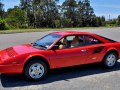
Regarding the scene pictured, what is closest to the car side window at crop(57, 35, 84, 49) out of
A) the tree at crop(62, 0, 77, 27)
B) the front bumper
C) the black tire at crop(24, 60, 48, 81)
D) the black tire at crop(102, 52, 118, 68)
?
the black tire at crop(24, 60, 48, 81)

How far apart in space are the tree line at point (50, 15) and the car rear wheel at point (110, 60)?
1020 inches

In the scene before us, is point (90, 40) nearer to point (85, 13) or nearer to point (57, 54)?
point (57, 54)

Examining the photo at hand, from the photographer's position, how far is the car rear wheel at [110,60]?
8.02m

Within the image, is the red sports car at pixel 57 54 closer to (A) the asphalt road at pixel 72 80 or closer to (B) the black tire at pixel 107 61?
(B) the black tire at pixel 107 61

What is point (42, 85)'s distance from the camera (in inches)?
252

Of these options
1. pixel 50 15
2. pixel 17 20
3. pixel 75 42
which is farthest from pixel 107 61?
pixel 50 15

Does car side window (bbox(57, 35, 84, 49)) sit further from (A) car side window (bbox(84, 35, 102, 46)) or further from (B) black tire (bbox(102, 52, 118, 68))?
(B) black tire (bbox(102, 52, 118, 68))

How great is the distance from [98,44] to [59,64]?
158cm

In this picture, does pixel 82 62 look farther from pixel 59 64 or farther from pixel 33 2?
pixel 33 2

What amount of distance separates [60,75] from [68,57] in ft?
2.01

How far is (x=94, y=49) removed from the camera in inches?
302

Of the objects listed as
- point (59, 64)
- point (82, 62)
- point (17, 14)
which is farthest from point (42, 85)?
point (17, 14)

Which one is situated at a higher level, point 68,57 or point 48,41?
point 48,41

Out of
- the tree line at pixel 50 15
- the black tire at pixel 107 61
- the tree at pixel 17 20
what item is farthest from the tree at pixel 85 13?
the black tire at pixel 107 61
